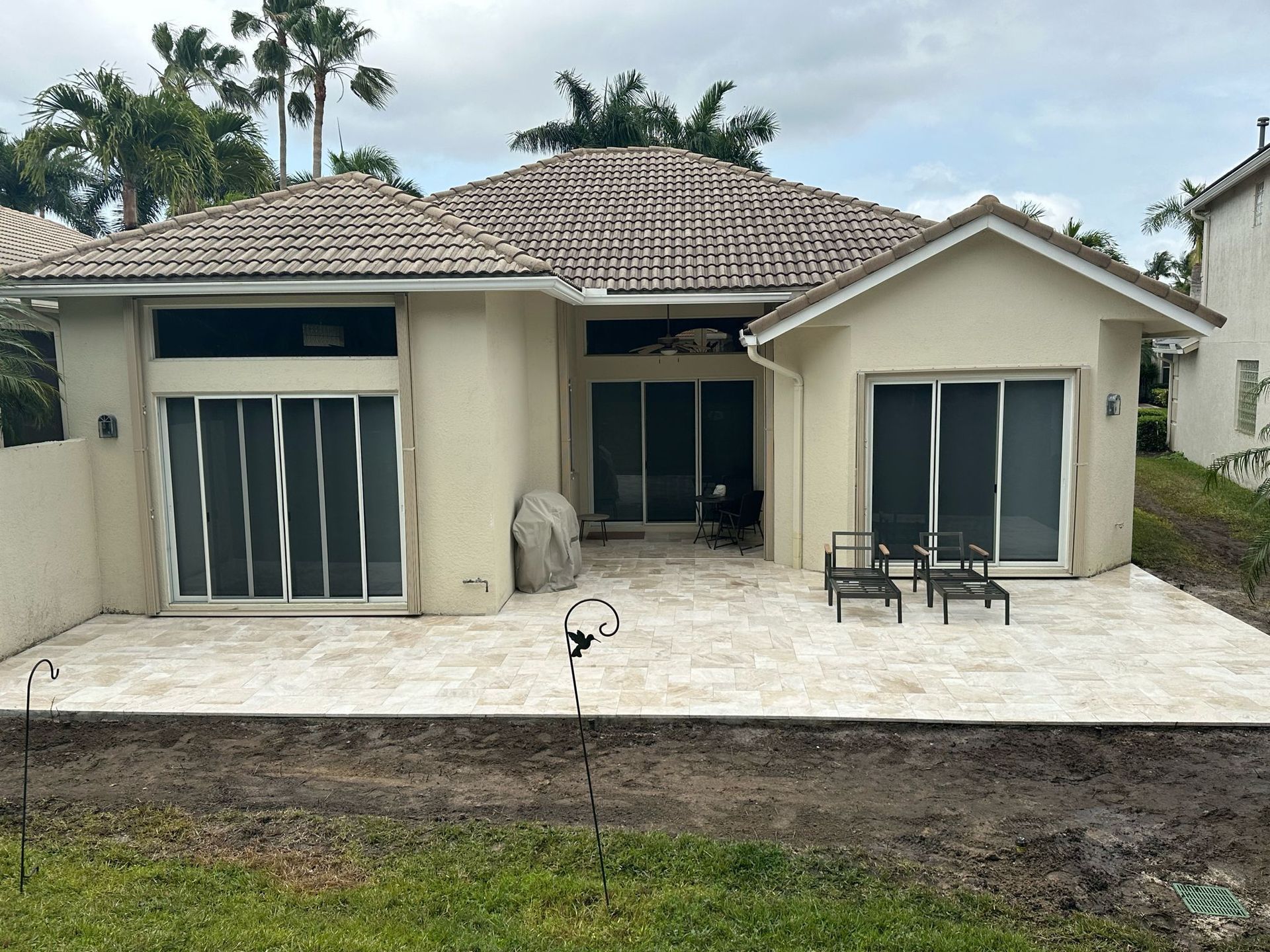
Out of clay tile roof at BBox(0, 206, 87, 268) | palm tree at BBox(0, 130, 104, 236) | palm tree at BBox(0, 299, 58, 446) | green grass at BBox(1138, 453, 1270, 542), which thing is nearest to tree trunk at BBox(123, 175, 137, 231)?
clay tile roof at BBox(0, 206, 87, 268)

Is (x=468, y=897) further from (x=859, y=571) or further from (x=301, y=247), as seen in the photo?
(x=301, y=247)

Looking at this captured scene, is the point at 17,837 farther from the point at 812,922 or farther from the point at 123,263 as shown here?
the point at 123,263

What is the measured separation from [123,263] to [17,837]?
21.6 feet

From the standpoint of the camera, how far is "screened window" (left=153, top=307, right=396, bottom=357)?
Answer: 10.4m

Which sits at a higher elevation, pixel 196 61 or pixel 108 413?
pixel 196 61

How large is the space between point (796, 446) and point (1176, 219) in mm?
31730

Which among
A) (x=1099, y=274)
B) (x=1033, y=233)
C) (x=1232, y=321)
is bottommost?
(x=1099, y=274)

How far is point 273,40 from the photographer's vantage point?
3006cm

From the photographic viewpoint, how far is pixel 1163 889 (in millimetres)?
5059

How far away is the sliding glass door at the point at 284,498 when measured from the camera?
1046 centimetres

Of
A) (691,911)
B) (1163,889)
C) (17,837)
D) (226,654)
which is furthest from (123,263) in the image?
(1163,889)

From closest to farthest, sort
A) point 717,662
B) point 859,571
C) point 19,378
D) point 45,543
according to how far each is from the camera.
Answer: point 717,662 → point 19,378 → point 45,543 → point 859,571

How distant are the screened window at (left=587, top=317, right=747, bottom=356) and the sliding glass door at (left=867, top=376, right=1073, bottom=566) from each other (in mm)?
3683

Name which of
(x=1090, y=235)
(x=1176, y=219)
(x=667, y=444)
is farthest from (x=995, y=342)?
(x=1176, y=219)
